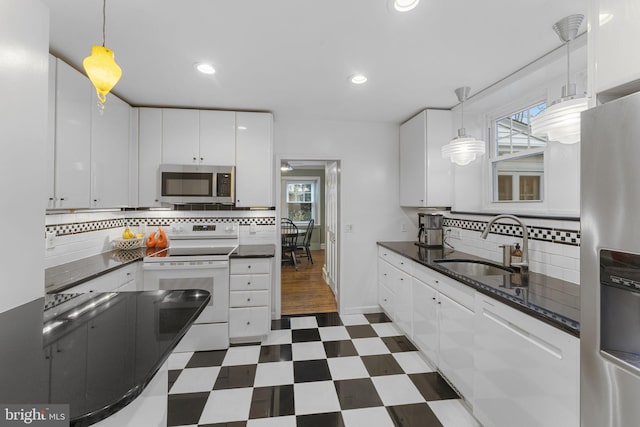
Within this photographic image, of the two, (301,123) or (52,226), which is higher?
(301,123)

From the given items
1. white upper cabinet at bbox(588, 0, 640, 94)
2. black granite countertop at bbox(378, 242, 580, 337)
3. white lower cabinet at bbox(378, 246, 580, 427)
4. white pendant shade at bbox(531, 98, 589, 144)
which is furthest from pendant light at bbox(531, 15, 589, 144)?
white lower cabinet at bbox(378, 246, 580, 427)

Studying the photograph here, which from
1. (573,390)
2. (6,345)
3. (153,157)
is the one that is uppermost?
(153,157)

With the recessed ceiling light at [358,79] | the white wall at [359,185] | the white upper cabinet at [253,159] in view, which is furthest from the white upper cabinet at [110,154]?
the recessed ceiling light at [358,79]

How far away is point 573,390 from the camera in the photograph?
109cm

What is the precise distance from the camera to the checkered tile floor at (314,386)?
173 centimetres

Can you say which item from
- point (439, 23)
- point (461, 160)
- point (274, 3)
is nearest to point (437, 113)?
point (461, 160)

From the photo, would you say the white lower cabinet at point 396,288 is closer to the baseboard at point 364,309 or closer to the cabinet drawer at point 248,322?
the baseboard at point 364,309

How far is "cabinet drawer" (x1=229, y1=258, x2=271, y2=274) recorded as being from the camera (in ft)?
8.71

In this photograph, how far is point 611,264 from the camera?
2.74 feet

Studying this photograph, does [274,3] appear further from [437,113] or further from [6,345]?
[437,113]

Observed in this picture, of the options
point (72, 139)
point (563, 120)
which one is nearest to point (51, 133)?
point (72, 139)

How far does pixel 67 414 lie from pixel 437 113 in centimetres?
332

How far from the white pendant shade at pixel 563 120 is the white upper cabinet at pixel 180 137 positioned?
286 centimetres

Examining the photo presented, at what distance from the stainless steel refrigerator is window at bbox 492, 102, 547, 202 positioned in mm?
1593
